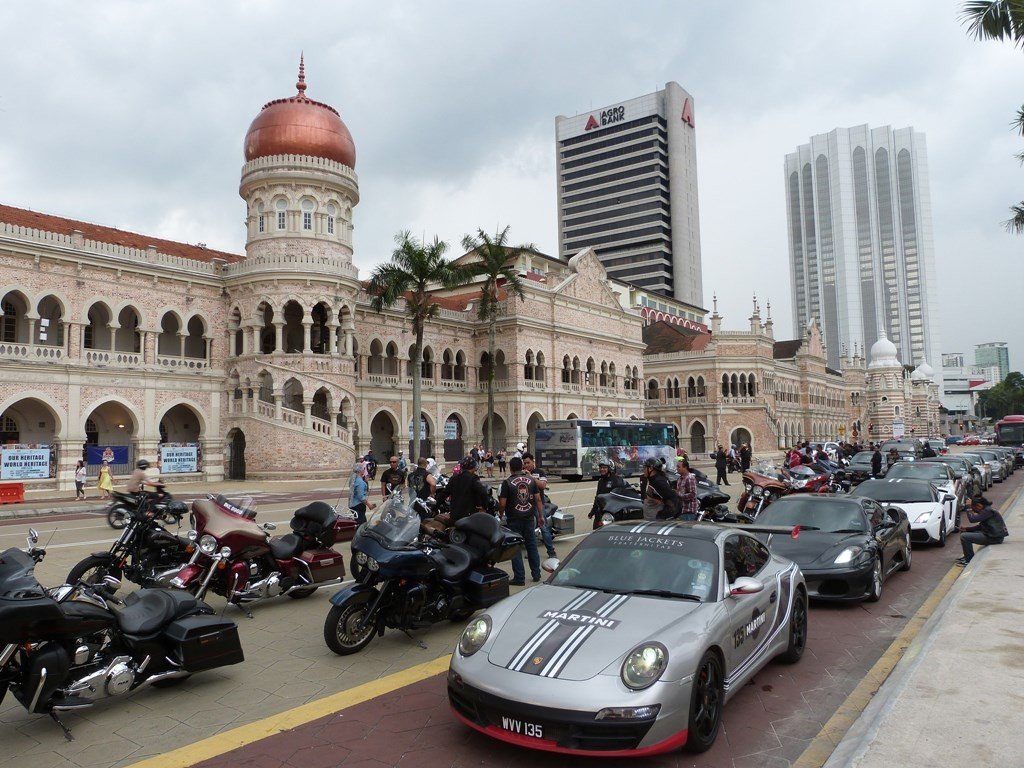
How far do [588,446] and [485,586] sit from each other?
2425cm

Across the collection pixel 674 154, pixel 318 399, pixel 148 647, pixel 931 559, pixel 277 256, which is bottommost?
pixel 931 559

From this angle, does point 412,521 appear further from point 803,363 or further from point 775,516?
point 803,363

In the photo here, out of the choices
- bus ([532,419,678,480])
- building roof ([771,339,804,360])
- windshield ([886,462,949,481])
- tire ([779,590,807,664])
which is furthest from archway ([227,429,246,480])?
building roof ([771,339,804,360])

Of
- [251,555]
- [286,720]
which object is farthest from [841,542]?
[251,555]

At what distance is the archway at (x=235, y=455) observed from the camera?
A: 106 feet

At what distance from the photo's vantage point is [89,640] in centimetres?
486

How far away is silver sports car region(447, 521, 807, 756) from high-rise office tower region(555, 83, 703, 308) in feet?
343

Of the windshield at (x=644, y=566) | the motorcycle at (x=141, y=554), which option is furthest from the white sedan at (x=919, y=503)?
the motorcycle at (x=141, y=554)

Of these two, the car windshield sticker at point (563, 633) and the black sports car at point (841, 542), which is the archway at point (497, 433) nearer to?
the black sports car at point (841, 542)

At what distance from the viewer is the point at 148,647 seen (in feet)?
16.6

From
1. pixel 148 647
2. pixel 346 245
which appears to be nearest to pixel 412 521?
pixel 148 647

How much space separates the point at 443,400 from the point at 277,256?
13483 millimetres

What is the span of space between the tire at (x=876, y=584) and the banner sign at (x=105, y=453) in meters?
27.5

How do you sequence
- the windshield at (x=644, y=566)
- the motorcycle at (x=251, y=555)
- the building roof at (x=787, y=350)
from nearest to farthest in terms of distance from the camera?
the windshield at (x=644, y=566) < the motorcycle at (x=251, y=555) < the building roof at (x=787, y=350)
